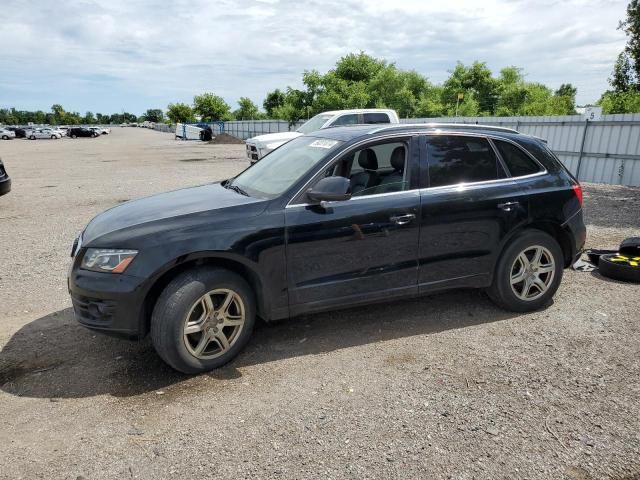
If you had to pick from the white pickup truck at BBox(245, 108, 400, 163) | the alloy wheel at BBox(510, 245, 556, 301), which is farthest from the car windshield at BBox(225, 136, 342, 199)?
the white pickup truck at BBox(245, 108, 400, 163)

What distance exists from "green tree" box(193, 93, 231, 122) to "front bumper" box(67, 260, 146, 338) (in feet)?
235

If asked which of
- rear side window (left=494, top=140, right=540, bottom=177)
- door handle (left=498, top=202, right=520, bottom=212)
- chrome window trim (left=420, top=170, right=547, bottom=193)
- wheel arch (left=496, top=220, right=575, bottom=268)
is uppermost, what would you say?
rear side window (left=494, top=140, right=540, bottom=177)

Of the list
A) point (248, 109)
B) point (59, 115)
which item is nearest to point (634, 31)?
point (248, 109)

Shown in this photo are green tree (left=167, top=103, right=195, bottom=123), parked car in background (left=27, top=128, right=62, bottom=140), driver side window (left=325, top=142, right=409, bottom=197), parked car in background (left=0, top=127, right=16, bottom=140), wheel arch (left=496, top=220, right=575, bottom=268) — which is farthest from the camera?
green tree (left=167, top=103, right=195, bottom=123)

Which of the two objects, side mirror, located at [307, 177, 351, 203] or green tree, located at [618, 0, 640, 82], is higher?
green tree, located at [618, 0, 640, 82]

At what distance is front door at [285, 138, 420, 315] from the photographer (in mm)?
3645

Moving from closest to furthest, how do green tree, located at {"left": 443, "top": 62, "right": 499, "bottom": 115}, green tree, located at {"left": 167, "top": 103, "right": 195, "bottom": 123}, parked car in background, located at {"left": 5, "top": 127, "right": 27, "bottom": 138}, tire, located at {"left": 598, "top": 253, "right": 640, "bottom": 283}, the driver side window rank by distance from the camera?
the driver side window < tire, located at {"left": 598, "top": 253, "right": 640, "bottom": 283} < green tree, located at {"left": 443, "top": 62, "right": 499, "bottom": 115} < parked car in background, located at {"left": 5, "top": 127, "right": 27, "bottom": 138} < green tree, located at {"left": 167, "top": 103, "right": 195, "bottom": 123}

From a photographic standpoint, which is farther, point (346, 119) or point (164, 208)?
point (346, 119)

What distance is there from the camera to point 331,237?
3.69m

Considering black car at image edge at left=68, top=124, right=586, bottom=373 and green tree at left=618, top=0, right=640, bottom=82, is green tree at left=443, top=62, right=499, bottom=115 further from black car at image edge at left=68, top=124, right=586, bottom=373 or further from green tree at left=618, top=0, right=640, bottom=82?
black car at image edge at left=68, top=124, right=586, bottom=373

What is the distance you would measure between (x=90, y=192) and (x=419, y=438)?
38.6 ft

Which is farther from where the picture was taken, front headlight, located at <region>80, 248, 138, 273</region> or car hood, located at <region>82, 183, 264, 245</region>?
car hood, located at <region>82, 183, 264, 245</region>

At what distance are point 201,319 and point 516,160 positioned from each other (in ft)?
10.4

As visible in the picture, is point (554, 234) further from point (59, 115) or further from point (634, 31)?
point (59, 115)
